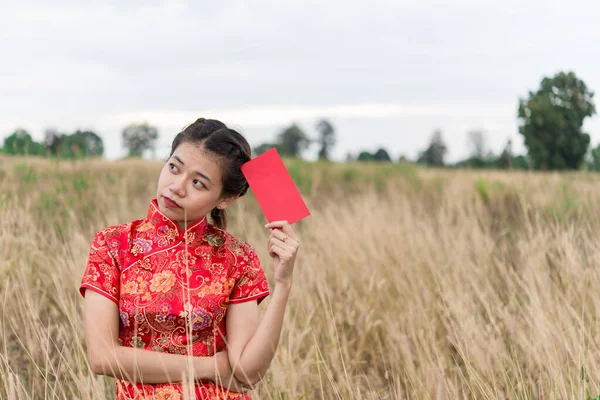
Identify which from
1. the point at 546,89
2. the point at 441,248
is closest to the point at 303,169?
the point at 546,89

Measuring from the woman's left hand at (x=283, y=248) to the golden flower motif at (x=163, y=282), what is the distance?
0.89 ft

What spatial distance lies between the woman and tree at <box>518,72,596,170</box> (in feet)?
14.3

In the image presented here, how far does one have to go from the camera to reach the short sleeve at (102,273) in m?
1.51

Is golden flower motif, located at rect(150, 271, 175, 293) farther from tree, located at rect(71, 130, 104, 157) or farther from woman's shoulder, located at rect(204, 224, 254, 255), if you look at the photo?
tree, located at rect(71, 130, 104, 157)

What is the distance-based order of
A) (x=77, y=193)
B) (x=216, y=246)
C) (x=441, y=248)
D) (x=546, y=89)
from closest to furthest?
(x=216, y=246), (x=441, y=248), (x=77, y=193), (x=546, y=89)

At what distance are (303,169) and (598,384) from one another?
26.6 feet

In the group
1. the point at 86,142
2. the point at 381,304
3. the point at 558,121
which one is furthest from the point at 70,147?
the point at 558,121

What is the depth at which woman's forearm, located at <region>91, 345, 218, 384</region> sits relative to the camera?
4.84ft

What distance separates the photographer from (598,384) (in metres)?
1.92

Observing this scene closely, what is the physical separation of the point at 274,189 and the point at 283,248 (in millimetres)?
155

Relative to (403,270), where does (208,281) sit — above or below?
above

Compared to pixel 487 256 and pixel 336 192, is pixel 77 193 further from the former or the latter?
pixel 336 192

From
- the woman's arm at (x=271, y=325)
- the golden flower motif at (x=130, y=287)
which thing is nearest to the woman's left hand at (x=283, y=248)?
the woman's arm at (x=271, y=325)

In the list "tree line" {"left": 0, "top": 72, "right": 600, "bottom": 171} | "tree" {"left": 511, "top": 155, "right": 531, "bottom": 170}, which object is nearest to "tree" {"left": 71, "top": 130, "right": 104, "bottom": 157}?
"tree line" {"left": 0, "top": 72, "right": 600, "bottom": 171}
